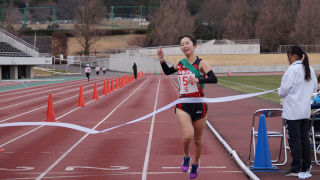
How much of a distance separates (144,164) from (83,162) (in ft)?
3.70

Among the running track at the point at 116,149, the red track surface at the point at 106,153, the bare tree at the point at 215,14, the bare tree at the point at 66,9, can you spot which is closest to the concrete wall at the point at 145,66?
the bare tree at the point at 215,14

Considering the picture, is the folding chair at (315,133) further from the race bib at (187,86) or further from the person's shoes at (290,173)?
the race bib at (187,86)

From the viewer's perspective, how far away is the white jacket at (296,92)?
22.4 feet

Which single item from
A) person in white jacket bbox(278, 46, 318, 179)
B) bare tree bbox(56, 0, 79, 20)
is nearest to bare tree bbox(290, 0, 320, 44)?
bare tree bbox(56, 0, 79, 20)

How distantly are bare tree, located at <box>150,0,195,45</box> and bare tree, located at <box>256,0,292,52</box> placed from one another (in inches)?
530

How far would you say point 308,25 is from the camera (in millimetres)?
83000

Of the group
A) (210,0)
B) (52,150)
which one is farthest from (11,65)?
(210,0)

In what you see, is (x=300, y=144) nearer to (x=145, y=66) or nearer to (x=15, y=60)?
(x=15, y=60)

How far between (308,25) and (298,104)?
80826 mm

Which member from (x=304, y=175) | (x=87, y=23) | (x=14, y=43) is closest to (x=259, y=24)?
(x=87, y=23)

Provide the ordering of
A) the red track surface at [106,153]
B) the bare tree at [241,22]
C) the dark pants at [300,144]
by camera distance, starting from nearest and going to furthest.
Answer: the dark pants at [300,144], the red track surface at [106,153], the bare tree at [241,22]

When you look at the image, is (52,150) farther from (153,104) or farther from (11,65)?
(11,65)

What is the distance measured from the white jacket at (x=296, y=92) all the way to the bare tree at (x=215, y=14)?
99.0m

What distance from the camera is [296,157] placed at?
7.01 meters
